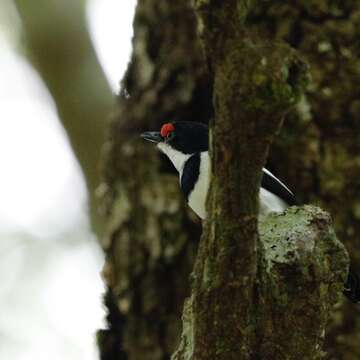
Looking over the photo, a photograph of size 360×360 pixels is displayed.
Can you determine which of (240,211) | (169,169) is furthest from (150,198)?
(240,211)

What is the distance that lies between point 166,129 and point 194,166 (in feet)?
0.65

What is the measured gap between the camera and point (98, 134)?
4020 millimetres

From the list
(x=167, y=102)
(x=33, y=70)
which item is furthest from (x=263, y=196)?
(x=33, y=70)

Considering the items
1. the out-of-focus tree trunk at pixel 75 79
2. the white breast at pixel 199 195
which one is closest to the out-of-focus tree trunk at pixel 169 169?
the white breast at pixel 199 195

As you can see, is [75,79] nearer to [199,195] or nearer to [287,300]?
[199,195]

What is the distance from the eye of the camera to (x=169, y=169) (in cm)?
368

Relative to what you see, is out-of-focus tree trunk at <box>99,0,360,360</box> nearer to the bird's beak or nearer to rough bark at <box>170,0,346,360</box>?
the bird's beak

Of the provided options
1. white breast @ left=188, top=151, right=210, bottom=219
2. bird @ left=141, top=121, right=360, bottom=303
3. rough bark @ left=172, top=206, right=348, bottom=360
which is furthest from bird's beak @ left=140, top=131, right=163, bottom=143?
rough bark @ left=172, top=206, right=348, bottom=360

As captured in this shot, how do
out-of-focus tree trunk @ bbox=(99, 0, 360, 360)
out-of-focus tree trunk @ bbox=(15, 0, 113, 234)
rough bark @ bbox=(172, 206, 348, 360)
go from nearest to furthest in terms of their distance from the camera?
rough bark @ bbox=(172, 206, 348, 360) < out-of-focus tree trunk @ bbox=(99, 0, 360, 360) < out-of-focus tree trunk @ bbox=(15, 0, 113, 234)

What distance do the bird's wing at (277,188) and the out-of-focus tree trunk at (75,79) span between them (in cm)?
90

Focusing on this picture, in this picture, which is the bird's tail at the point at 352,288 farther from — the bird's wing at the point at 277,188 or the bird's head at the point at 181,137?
the bird's head at the point at 181,137

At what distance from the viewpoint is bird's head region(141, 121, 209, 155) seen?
362cm

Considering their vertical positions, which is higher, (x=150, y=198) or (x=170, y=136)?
(x=170, y=136)

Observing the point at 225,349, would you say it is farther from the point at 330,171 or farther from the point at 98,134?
the point at 98,134
